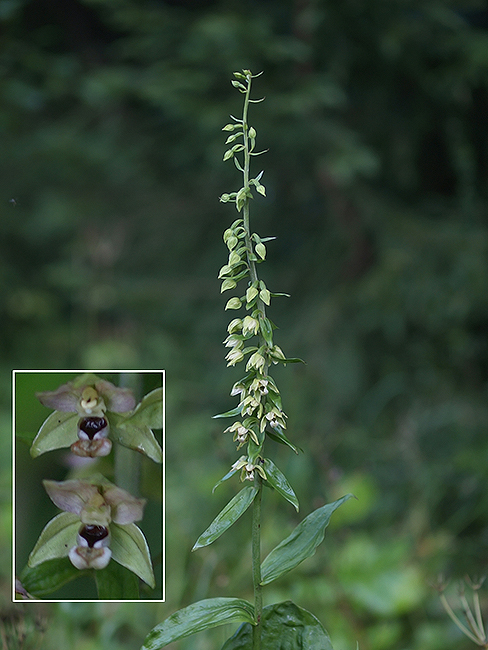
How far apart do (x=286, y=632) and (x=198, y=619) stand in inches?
5.5

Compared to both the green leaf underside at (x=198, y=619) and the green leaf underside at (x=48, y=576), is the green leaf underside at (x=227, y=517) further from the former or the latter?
the green leaf underside at (x=48, y=576)

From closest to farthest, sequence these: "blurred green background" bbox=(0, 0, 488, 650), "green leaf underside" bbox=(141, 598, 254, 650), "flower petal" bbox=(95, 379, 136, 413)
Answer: "green leaf underside" bbox=(141, 598, 254, 650) → "flower petal" bbox=(95, 379, 136, 413) → "blurred green background" bbox=(0, 0, 488, 650)

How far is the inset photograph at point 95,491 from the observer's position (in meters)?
0.73

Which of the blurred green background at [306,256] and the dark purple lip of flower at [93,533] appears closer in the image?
the dark purple lip of flower at [93,533]

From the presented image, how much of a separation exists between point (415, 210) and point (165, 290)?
4.62 ft

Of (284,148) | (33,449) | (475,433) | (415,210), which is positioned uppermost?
A: (33,449)

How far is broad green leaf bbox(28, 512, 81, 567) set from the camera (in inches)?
29.0

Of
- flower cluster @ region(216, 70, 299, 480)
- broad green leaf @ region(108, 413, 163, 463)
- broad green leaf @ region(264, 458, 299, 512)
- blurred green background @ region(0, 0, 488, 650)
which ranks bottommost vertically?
blurred green background @ region(0, 0, 488, 650)

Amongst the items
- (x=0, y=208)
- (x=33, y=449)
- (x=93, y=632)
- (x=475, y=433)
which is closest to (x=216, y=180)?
(x=0, y=208)

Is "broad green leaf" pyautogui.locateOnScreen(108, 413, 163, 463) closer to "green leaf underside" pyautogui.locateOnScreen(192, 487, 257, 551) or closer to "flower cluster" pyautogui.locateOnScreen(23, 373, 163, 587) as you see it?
"flower cluster" pyautogui.locateOnScreen(23, 373, 163, 587)

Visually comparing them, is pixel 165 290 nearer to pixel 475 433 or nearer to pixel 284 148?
pixel 284 148

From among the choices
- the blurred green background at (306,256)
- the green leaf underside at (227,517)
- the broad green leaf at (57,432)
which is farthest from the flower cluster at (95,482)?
Answer: the blurred green background at (306,256)

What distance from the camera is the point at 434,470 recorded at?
2.30m

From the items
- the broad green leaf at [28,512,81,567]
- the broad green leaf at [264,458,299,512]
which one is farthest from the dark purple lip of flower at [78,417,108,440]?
the broad green leaf at [264,458,299,512]
